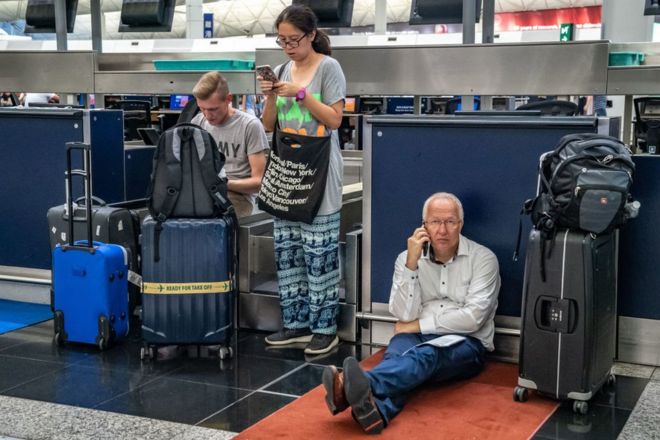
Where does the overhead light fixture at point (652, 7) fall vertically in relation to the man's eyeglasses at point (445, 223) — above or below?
above

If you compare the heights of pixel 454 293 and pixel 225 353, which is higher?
pixel 454 293

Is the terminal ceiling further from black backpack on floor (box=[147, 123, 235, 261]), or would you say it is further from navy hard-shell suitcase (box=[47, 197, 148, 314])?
black backpack on floor (box=[147, 123, 235, 261])

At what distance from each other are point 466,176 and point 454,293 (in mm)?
601

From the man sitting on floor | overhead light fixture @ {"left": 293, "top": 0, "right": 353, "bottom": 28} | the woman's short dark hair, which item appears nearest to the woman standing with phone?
the woman's short dark hair

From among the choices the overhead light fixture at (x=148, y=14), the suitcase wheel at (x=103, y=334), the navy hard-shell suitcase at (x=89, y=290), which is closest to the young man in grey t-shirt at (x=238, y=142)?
the navy hard-shell suitcase at (x=89, y=290)

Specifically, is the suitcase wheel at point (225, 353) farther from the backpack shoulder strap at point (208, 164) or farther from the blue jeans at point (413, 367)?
the blue jeans at point (413, 367)

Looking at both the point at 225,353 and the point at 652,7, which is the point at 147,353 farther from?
the point at 652,7

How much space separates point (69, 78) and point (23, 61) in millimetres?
481

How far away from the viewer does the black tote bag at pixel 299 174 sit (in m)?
4.18

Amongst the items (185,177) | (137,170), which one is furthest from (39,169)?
(185,177)

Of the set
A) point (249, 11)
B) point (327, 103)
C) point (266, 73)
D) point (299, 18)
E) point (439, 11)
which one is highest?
point (249, 11)

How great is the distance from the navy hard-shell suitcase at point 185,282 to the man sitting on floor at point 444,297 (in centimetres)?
86

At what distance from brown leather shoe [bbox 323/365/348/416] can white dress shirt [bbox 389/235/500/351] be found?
0.64m

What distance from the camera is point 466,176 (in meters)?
4.14
